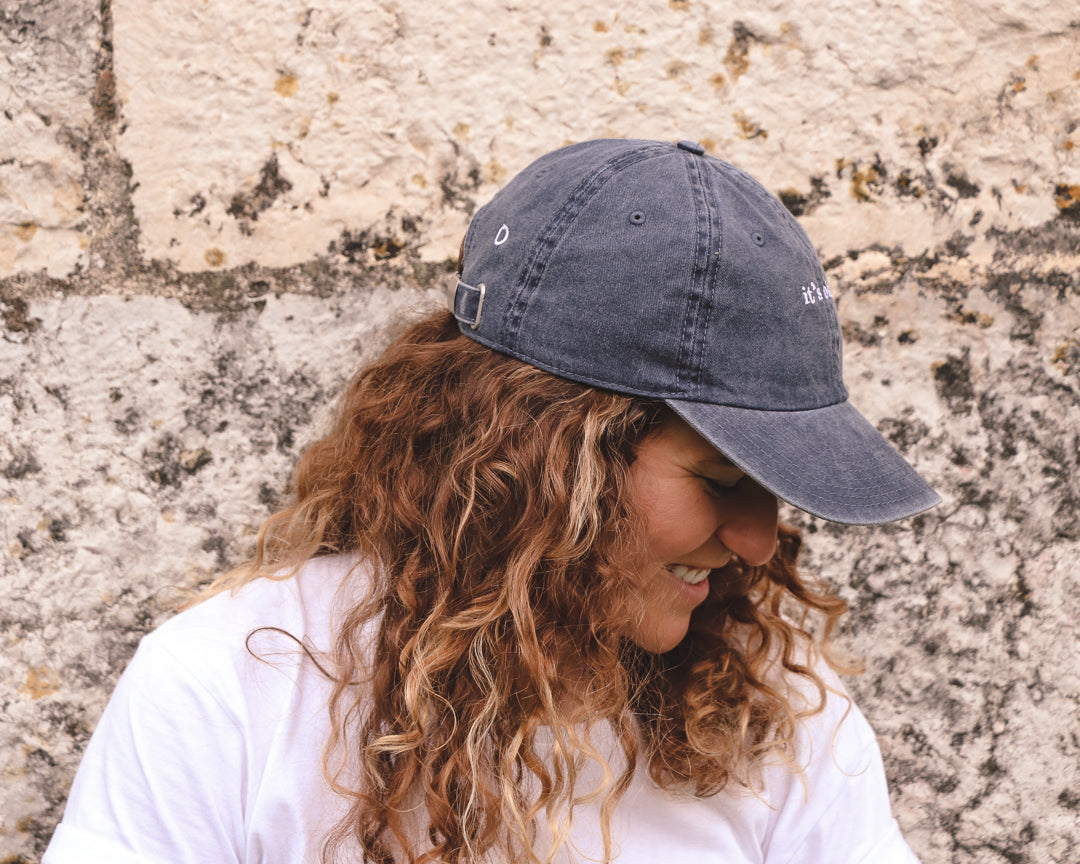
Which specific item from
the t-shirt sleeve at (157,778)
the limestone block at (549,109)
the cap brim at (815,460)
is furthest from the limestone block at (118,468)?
the cap brim at (815,460)

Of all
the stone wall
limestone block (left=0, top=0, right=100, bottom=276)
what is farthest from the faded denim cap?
limestone block (left=0, top=0, right=100, bottom=276)

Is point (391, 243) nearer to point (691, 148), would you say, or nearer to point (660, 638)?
point (691, 148)

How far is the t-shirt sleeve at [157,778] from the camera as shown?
0.92 metres

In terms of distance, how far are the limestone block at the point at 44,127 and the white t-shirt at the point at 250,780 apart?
62 cm

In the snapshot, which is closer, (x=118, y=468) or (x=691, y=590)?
(x=691, y=590)

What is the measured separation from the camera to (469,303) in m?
0.99

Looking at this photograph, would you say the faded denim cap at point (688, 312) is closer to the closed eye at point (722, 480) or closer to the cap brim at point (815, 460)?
the cap brim at point (815, 460)

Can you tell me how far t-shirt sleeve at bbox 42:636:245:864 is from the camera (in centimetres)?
92

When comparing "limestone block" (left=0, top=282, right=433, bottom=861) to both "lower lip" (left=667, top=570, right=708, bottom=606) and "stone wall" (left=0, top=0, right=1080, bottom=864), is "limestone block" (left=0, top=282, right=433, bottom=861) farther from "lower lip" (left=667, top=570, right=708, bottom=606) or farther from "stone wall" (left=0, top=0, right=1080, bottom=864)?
"lower lip" (left=667, top=570, right=708, bottom=606)

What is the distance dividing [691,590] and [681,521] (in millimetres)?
163

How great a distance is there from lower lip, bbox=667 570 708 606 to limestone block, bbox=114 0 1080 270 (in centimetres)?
58

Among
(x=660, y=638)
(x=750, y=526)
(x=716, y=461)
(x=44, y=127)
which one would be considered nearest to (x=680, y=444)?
(x=716, y=461)

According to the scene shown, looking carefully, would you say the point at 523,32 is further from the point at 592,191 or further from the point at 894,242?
the point at 894,242

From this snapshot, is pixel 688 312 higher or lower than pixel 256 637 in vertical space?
higher
